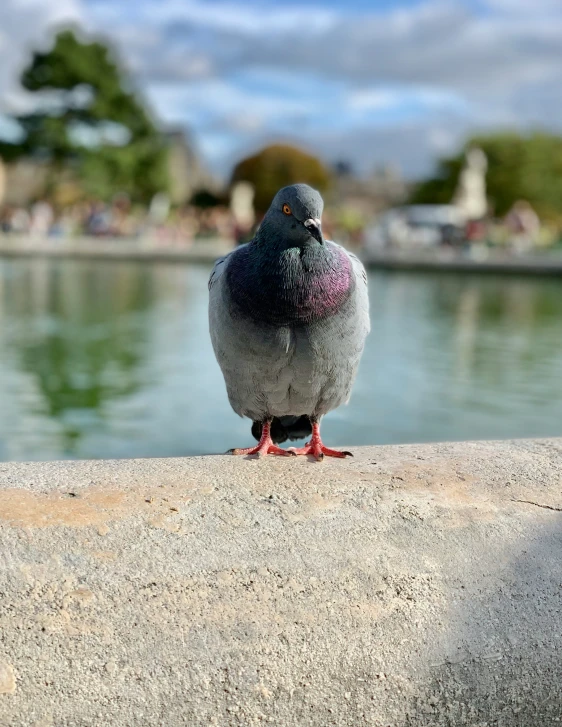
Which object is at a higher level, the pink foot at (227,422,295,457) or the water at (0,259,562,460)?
the pink foot at (227,422,295,457)

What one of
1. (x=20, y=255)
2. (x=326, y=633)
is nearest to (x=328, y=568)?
(x=326, y=633)

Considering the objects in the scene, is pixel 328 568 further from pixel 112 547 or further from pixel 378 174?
pixel 378 174

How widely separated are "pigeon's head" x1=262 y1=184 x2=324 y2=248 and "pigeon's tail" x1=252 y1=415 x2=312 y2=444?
0.89 meters

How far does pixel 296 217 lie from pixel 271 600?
3.65 feet

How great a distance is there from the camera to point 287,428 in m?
3.48

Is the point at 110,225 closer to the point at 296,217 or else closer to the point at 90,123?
the point at 90,123

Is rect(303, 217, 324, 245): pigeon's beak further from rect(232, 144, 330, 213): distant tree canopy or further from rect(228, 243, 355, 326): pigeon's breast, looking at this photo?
rect(232, 144, 330, 213): distant tree canopy

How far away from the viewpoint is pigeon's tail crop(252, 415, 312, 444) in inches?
136

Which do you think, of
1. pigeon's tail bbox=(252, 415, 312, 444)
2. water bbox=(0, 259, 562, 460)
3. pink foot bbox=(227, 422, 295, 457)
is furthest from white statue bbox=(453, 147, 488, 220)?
pink foot bbox=(227, 422, 295, 457)

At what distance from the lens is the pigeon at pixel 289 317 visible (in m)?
2.74

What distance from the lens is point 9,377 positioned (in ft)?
26.5

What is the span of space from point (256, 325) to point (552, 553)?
1.09 metres

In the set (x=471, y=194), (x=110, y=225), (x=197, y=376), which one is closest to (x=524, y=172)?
(x=471, y=194)

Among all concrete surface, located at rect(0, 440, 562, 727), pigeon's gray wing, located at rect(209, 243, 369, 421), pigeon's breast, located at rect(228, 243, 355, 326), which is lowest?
concrete surface, located at rect(0, 440, 562, 727)
